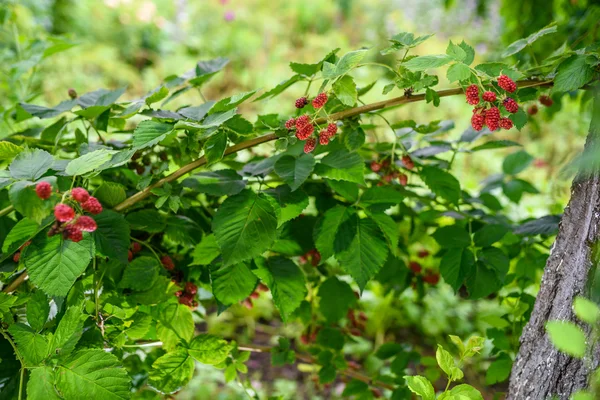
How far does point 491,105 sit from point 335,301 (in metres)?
0.54

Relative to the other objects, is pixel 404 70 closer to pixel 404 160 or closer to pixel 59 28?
pixel 404 160

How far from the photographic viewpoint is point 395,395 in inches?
45.9

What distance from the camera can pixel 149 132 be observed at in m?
0.78

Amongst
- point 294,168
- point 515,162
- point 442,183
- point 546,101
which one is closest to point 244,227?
point 294,168

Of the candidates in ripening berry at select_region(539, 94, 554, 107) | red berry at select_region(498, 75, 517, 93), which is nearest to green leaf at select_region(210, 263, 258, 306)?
red berry at select_region(498, 75, 517, 93)

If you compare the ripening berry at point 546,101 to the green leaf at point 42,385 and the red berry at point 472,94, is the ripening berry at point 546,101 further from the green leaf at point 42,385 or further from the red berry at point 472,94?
the green leaf at point 42,385

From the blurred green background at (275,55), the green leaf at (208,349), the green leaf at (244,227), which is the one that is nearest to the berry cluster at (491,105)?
the green leaf at (244,227)

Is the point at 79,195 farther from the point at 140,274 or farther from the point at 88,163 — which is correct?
the point at 140,274

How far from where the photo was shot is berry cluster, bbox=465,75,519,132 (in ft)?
2.45

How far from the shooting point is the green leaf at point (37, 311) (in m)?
0.74

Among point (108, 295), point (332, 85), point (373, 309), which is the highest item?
point (332, 85)

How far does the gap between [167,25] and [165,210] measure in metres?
6.68

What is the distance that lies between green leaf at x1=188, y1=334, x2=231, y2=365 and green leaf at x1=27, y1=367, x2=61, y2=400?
0.24 meters

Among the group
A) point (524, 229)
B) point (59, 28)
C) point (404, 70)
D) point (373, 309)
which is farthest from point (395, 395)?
point (59, 28)
